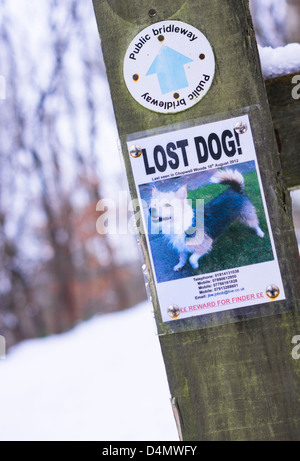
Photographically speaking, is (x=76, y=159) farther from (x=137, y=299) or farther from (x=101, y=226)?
(x=101, y=226)

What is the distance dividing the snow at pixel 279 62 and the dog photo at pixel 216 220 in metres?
0.28

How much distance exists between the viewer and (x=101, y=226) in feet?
5.70

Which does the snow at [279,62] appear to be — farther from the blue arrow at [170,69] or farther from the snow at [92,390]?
the snow at [92,390]

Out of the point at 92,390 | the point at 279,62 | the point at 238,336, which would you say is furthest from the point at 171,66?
the point at 92,390

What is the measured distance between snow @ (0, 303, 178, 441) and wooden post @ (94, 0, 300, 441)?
2.06m

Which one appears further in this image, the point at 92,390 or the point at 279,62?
the point at 92,390

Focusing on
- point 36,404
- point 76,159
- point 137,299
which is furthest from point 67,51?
point 36,404

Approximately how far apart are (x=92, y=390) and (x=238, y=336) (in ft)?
13.2

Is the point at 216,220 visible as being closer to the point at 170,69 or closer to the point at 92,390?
the point at 170,69

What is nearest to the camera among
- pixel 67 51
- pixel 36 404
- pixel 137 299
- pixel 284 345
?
pixel 284 345

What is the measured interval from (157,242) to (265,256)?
0.89 ft

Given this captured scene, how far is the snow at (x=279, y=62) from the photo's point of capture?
1592 mm

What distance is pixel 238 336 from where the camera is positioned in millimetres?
1503

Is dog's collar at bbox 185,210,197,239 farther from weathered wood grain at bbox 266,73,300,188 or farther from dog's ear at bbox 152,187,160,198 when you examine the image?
weathered wood grain at bbox 266,73,300,188
